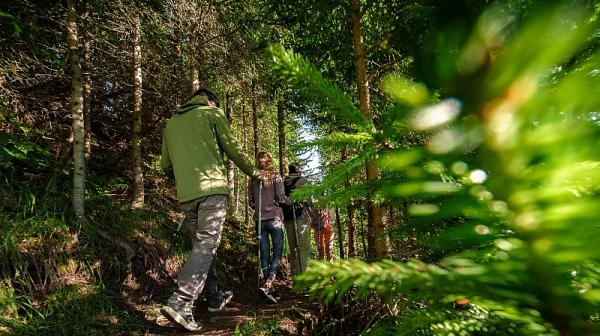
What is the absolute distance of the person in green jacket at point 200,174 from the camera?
9.55 feet

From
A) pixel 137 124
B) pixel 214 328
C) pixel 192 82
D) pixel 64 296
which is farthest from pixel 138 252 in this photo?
pixel 192 82

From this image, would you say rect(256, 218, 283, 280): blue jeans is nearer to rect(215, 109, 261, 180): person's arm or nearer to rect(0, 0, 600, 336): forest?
rect(0, 0, 600, 336): forest

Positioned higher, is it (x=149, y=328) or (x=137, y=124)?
(x=137, y=124)

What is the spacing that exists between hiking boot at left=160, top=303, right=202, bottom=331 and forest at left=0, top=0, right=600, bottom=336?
0.30 meters

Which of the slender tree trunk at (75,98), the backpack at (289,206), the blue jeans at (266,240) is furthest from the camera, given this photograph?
the backpack at (289,206)

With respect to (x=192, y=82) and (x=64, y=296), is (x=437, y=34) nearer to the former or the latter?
(x=64, y=296)

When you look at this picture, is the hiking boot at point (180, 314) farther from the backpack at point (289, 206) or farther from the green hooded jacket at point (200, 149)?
the backpack at point (289, 206)

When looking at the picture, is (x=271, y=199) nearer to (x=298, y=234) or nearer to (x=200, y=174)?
(x=298, y=234)

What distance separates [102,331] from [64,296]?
651mm

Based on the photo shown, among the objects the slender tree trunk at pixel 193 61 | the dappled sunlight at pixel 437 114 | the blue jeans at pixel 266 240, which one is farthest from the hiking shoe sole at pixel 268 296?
the dappled sunlight at pixel 437 114

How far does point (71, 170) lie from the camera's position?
5309 mm

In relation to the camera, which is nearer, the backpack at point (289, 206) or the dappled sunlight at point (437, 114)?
the dappled sunlight at point (437, 114)

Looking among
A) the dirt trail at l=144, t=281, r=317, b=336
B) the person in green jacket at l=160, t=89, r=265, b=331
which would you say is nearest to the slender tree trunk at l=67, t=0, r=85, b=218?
the person in green jacket at l=160, t=89, r=265, b=331

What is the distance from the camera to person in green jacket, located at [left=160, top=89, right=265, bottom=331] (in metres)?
2.91
